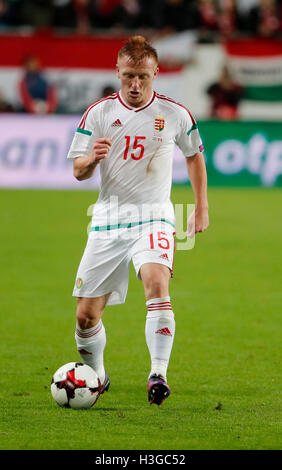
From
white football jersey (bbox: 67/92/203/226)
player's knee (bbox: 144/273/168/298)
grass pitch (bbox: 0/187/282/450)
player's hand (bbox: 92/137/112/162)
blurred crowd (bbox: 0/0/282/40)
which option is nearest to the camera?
grass pitch (bbox: 0/187/282/450)

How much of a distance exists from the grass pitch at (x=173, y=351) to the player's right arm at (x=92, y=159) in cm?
149

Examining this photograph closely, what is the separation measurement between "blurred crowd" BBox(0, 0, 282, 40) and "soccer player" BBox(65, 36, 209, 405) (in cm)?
1698

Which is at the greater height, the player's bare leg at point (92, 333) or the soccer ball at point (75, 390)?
the player's bare leg at point (92, 333)

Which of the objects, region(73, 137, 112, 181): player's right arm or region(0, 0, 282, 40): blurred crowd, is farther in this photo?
region(0, 0, 282, 40): blurred crowd

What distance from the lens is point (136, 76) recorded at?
19.1 ft

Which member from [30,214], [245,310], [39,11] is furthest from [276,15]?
[245,310]

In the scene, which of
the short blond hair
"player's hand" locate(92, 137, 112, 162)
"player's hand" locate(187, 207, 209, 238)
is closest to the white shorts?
"player's hand" locate(187, 207, 209, 238)

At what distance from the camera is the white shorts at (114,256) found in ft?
19.5

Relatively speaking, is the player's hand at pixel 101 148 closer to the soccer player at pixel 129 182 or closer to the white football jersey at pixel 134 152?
the soccer player at pixel 129 182

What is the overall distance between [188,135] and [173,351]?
210 cm

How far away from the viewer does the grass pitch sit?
16.9 feet

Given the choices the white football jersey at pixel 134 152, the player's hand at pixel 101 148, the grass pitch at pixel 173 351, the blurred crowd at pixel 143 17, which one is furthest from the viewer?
the blurred crowd at pixel 143 17

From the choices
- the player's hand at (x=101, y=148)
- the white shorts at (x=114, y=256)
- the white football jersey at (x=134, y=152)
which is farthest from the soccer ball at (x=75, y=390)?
the player's hand at (x=101, y=148)

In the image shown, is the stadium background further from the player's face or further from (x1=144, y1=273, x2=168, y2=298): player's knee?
the player's face
